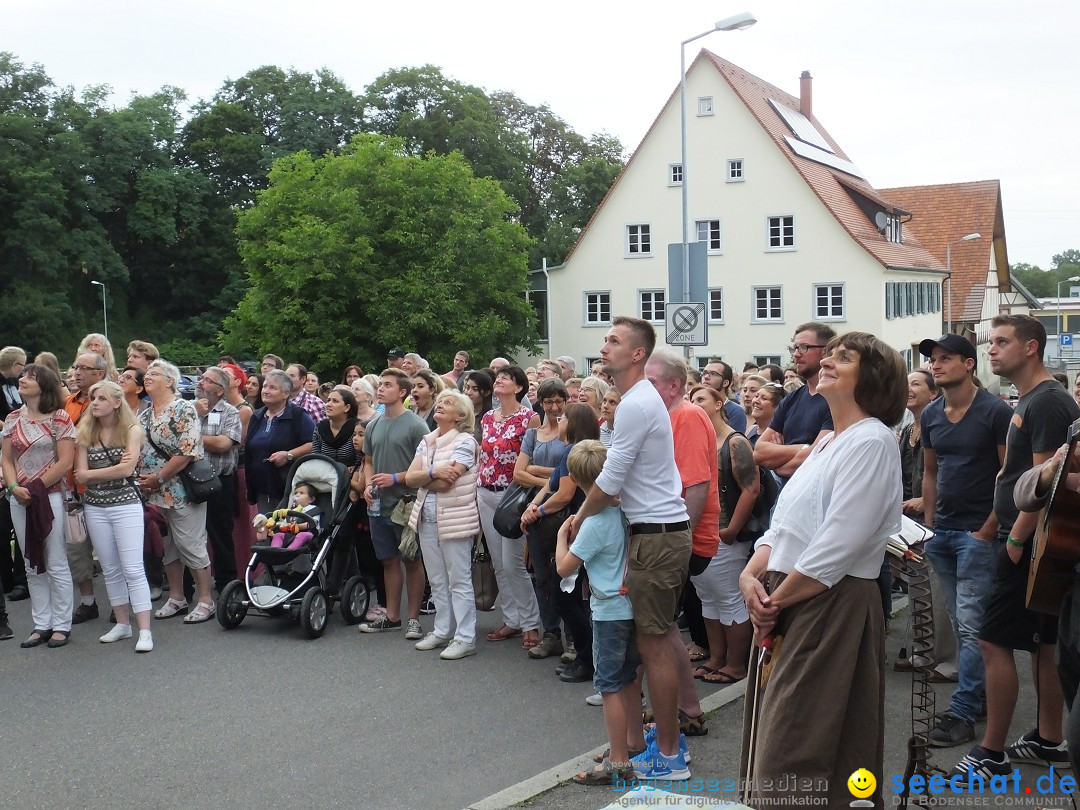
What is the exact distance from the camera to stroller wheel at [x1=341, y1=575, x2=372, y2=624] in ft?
29.0

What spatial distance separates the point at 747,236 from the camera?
1786 inches

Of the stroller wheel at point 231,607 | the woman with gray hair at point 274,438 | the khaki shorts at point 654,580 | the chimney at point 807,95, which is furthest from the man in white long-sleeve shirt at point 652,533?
the chimney at point 807,95

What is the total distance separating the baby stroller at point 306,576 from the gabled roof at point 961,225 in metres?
51.9

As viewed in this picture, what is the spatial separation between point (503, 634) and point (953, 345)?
4.18 meters

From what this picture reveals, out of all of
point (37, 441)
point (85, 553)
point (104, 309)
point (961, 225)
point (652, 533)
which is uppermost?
point (961, 225)

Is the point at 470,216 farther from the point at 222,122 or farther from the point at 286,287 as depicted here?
the point at 222,122

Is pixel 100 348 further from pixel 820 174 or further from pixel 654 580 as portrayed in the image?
pixel 820 174

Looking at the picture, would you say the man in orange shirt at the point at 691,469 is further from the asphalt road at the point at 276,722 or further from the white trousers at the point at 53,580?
the white trousers at the point at 53,580

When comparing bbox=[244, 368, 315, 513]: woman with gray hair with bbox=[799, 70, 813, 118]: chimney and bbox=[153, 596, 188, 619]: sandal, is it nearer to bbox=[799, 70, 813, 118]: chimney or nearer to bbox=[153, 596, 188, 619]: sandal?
bbox=[153, 596, 188, 619]: sandal

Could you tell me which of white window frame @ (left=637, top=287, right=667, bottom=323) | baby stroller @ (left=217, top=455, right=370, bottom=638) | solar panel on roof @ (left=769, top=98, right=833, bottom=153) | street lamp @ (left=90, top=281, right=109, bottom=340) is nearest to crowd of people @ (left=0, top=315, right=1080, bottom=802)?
baby stroller @ (left=217, top=455, right=370, bottom=638)

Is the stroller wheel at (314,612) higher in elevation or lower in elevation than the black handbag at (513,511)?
lower

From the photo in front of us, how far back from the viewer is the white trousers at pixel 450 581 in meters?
8.00

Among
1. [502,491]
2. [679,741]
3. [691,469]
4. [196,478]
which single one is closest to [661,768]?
[679,741]

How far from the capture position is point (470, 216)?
4653 centimetres
